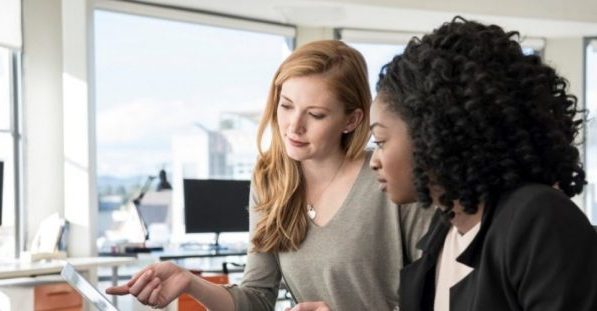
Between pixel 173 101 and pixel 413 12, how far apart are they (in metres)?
2.01

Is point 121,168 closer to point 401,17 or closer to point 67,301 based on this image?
point 67,301

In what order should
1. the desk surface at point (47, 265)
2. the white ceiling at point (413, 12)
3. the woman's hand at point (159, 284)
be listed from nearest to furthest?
1. the woman's hand at point (159, 284)
2. the desk surface at point (47, 265)
3. the white ceiling at point (413, 12)

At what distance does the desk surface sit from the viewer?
4000 millimetres

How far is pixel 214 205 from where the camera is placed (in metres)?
5.16

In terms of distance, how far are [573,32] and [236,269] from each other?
3893 millimetres

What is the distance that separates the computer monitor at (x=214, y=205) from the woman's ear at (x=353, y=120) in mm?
3512

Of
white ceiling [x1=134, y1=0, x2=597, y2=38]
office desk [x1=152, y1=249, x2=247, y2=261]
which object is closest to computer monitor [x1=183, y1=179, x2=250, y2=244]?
office desk [x1=152, y1=249, x2=247, y2=261]

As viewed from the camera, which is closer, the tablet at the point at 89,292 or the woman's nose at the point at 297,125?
the tablet at the point at 89,292

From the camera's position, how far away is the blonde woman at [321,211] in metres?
1.56

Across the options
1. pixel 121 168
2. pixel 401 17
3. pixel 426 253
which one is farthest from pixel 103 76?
pixel 426 253

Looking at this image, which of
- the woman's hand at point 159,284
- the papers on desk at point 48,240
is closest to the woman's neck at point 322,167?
the woman's hand at point 159,284

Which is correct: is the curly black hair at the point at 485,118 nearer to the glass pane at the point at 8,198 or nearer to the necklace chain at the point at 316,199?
the necklace chain at the point at 316,199

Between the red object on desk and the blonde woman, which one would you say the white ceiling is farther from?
the blonde woman

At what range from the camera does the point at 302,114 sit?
5.14ft
